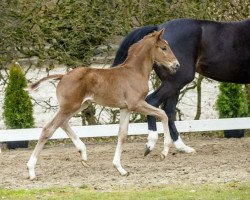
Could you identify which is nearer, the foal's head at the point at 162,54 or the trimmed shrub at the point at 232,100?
the foal's head at the point at 162,54

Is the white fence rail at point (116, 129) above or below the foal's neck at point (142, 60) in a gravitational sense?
below

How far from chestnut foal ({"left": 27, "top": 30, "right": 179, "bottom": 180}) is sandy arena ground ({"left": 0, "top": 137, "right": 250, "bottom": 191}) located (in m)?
0.24

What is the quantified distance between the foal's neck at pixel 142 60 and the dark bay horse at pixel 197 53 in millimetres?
1170

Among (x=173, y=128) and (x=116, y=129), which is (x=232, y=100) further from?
(x=173, y=128)

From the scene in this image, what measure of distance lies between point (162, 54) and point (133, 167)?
138 centimetres

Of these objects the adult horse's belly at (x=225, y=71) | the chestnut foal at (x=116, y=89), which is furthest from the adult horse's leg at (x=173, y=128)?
the chestnut foal at (x=116, y=89)

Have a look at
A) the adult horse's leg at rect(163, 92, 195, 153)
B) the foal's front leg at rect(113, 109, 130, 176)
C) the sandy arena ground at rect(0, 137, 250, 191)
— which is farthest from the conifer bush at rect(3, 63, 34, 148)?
the foal's front leg at rect(113, 109, 130, 176)

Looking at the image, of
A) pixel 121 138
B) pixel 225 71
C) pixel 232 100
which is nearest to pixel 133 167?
pixel 121 138

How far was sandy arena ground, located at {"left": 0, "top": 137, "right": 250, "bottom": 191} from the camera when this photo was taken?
27.5 ft

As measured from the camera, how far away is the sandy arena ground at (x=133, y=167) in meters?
8.39

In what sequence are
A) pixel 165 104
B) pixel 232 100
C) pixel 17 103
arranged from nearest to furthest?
1. pixel 165 104
2. pixel 17 103
3. pixel 232 100

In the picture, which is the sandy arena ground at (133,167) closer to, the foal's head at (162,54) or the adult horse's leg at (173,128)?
the adult horse's leg at (173,128)

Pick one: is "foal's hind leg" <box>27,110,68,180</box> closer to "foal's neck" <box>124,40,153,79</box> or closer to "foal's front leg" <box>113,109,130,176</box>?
"foal's front leg" <box>113,109,130,176</box>

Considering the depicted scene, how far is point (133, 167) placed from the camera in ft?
30.9
